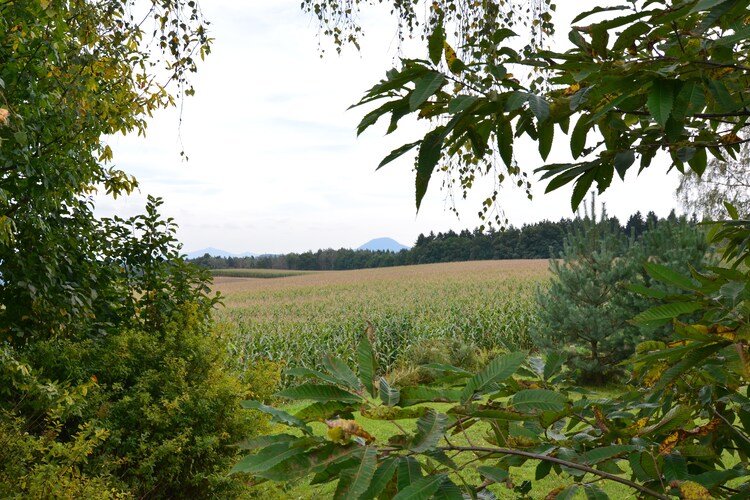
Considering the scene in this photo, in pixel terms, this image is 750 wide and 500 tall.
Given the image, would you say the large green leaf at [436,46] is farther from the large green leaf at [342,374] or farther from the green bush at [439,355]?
the green bush at [439,355]

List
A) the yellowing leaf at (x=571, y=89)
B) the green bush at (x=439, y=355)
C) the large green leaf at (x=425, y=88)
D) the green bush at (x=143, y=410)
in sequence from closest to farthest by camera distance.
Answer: the large green leaf at (x=425, y=88)
the yellowing leaf at (x=571, y=89)
the green bush at (x=143, y=410)
the green bush at (x=439, y=355)

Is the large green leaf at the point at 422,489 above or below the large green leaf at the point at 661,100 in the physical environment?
below

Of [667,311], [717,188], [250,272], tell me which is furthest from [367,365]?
[250,272]

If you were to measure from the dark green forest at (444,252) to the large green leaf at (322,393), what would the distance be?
38002mm

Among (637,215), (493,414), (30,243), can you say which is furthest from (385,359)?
(637,215)

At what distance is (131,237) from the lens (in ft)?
15.5

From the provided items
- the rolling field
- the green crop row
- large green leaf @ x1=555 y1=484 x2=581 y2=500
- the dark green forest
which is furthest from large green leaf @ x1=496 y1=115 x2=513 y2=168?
the green crop row

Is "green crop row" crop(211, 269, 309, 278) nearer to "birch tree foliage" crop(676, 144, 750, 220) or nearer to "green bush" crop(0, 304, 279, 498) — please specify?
"birch tree foliage" crop(676, 144, 750, 220)

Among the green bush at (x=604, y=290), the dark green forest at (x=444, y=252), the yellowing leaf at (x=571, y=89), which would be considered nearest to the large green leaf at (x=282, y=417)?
the yellowing leaf at (x=571, y=89)

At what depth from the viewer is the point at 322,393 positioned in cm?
87

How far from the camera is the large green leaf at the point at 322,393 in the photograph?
857 mm

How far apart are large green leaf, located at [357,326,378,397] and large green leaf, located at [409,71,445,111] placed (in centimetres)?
36

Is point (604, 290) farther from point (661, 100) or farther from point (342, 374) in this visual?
point (342, 374)

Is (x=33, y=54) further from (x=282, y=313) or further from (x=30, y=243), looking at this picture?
(x=282, y=313)
